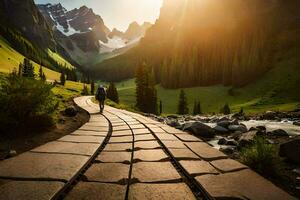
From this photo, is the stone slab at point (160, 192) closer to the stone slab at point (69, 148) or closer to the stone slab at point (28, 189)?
the stone slab at point (28, 189)

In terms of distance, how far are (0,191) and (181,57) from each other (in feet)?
601

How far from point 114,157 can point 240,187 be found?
10.9 ft

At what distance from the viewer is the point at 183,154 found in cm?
773

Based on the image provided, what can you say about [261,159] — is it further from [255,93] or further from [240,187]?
[255,93]

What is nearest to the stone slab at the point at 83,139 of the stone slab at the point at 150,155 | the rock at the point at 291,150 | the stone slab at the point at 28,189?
the stone slab at the point at 150,155

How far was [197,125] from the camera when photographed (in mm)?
14930

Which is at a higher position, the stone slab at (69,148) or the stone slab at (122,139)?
the stone slab at (69,148)

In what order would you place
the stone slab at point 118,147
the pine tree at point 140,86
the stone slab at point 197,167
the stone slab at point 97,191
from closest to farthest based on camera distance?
the stone slab at point 97,191 → the stone slab at point 197,167 → the stone slab at point 118,147 → the pine tree at point 140,86

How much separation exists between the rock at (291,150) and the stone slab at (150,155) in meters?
4.11

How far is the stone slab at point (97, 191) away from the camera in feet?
14.8

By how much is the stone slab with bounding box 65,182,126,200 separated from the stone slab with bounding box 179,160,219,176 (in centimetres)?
178

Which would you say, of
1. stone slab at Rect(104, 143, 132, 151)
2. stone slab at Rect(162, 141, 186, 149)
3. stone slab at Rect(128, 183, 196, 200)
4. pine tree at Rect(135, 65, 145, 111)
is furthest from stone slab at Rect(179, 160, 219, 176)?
pine tree at Rect(135, 65, 145, 111)

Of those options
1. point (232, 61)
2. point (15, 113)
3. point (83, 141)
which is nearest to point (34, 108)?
point (15, 113)

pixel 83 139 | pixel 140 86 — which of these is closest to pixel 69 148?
pixel 83 139
